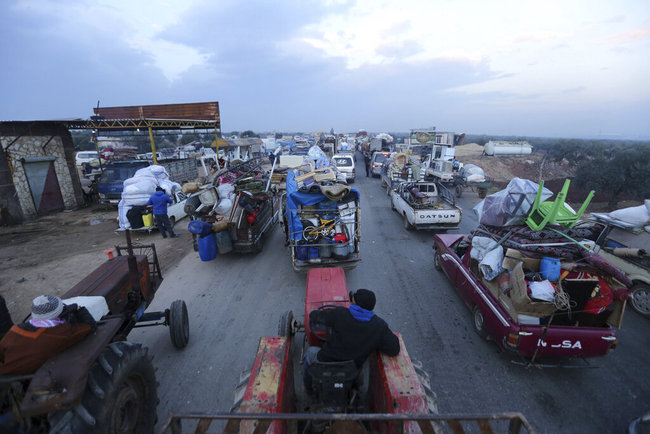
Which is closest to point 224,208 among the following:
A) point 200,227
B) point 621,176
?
point 200,227

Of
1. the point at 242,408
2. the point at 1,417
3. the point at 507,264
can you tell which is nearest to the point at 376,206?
the point at 507,264

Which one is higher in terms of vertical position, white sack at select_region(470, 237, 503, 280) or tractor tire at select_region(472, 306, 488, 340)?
white sack at select_region(470, 237, 503, 280)

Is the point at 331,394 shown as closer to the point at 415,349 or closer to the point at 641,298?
the point at 415,349

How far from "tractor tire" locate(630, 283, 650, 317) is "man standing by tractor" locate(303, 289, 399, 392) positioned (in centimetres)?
573

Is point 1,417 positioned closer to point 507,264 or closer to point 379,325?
point 379,325

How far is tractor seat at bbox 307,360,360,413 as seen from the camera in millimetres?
2680

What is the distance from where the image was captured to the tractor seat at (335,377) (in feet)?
8.79

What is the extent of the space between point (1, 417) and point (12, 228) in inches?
522

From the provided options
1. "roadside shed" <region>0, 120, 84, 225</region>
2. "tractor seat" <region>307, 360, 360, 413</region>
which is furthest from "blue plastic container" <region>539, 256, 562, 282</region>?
"roadside shed" <region>0, 120, 84, 225</region>

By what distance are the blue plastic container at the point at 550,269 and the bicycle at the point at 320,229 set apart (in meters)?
4.15

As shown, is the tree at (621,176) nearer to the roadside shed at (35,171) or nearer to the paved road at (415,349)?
the paved road at (415,349)

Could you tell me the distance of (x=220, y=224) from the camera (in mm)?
7730

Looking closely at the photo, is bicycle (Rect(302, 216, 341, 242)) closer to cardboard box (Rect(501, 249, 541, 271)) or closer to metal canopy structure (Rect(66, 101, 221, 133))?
cardboard box (Rect(501, 249, 541, 271))

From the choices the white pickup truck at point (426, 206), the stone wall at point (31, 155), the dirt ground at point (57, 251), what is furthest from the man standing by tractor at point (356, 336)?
the stone wall at point (31, 155)
